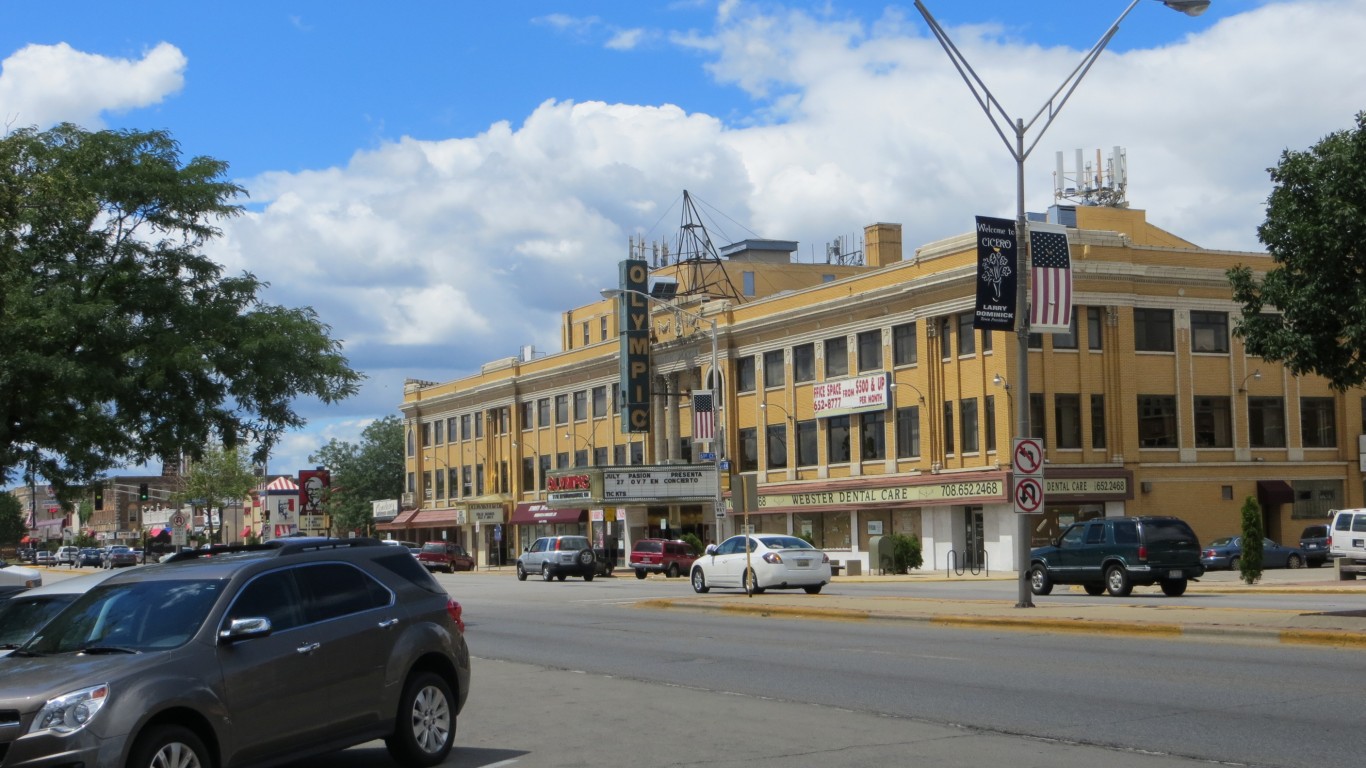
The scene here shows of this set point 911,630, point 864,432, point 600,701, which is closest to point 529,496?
point 864,432

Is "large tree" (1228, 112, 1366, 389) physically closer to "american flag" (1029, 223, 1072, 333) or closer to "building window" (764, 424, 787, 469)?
"american flag" (1029, 223, 1072, 333)

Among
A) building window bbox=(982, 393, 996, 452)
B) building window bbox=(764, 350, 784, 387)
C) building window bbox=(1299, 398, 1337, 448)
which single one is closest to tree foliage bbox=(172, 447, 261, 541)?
building window bbox=(764, 350, 784, 387)

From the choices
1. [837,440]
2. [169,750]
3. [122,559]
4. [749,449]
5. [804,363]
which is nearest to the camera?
[169,750]

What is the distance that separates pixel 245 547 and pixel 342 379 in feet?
60.3

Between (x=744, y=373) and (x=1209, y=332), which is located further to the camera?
(x=744, y=373)

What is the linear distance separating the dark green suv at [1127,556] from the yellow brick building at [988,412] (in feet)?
53.7

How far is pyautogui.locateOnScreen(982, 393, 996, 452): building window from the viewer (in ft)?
179

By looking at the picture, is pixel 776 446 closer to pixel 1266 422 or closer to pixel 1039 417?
pixel 1039 417

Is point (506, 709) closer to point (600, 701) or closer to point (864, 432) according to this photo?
point (600, 701)

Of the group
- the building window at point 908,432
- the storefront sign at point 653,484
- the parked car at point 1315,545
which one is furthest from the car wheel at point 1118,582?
the storefront sign at point 653,484

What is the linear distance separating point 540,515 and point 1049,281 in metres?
59.7

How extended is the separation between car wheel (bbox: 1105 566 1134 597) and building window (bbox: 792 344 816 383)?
32.8 metres

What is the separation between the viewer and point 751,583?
34.8 metres

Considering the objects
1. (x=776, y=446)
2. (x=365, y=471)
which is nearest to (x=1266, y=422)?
(x=776, y=446)
